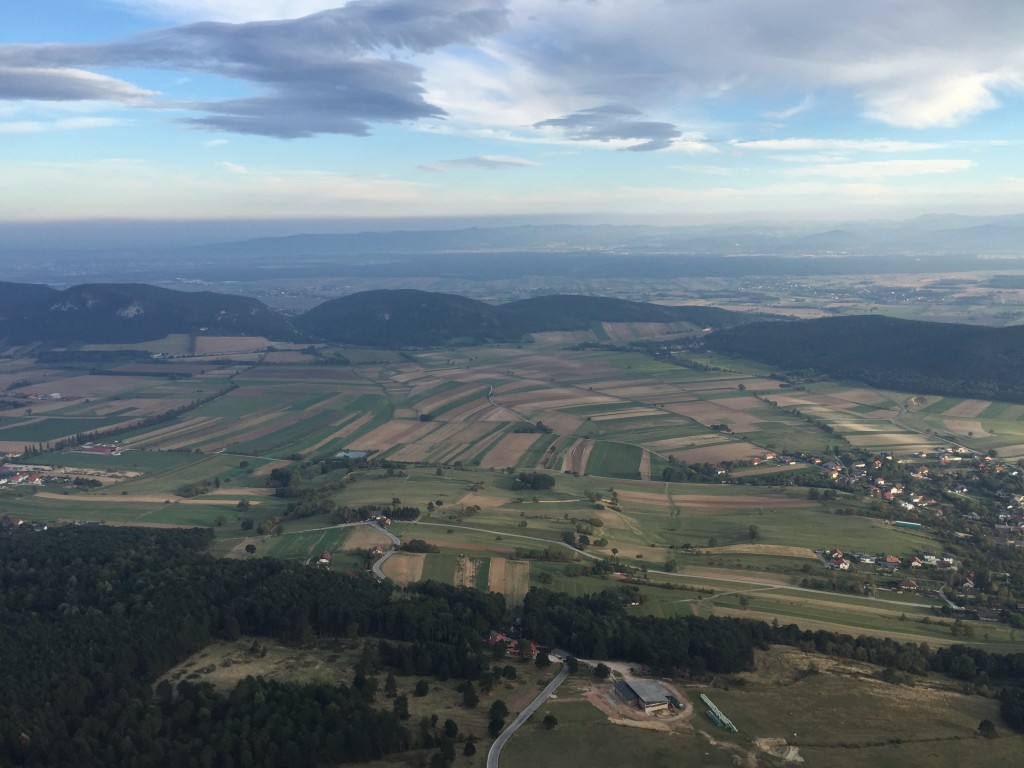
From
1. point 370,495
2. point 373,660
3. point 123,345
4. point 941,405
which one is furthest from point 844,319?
point 123,345

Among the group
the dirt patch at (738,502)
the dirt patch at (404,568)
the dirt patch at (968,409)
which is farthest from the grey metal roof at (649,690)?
the dirt patch at (968,409)

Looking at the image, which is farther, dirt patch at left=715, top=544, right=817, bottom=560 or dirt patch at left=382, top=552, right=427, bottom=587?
dirt patch at left=715, top=544, right=817, bottom=560

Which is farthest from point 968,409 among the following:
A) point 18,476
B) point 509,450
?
point 18,476

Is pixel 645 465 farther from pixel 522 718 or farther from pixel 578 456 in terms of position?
pixel 522 718

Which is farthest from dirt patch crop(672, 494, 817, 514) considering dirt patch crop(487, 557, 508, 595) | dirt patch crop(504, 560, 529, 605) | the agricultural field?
dirt patch crop(487, 557, 508, 595)

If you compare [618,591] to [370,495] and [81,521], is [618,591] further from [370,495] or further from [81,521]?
[81,521]

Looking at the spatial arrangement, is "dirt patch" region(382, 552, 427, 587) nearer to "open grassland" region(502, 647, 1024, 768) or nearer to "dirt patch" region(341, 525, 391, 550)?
"dirt patch" region(341, 525, 391, 550)

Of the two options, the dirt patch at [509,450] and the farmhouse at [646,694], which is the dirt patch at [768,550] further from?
the dirt patch at [509,450]
